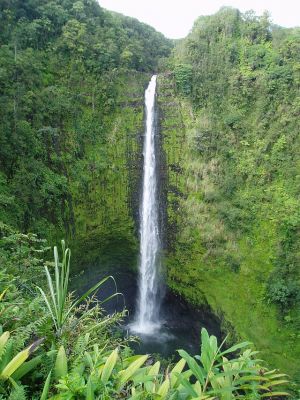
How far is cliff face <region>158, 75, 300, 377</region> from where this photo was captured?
12898 millimetres

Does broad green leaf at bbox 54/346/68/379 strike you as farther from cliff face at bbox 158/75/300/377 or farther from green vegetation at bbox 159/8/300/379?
cliff face at bbox 158/75/300/377

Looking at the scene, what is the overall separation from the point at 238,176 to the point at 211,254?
3.63 metres

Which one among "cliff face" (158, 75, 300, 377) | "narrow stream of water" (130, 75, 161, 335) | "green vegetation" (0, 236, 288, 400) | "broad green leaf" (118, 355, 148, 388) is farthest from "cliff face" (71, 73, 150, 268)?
"broad green leaf" (118, 355, 148, 388)

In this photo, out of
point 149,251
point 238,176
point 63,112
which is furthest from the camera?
point 149,251

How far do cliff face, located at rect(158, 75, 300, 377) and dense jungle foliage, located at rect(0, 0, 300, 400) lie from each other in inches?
1.8

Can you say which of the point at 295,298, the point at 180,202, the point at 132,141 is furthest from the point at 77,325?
the point at 132,141

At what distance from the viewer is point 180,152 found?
54.4ft

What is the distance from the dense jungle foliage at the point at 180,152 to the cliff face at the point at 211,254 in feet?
0.15

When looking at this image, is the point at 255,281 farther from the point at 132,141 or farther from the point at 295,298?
the point at 132,141

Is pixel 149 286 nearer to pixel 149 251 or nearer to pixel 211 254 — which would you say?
pixel 149 251

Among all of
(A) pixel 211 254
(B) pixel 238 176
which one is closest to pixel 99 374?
(A) pixel 211 254

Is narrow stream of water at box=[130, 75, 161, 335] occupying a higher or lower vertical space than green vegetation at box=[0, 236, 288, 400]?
lower

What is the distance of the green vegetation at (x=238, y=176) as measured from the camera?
13.3 m

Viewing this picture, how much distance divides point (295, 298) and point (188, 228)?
5.06 m
